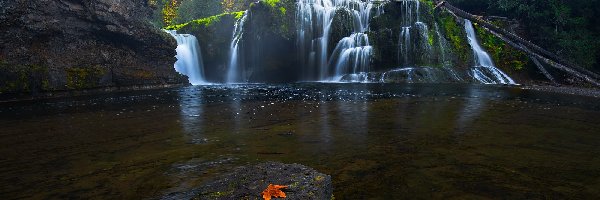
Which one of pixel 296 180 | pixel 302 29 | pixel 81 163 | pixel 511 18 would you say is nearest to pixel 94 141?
pixel 81 163

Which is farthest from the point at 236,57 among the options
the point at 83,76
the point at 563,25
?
the point at 563,25

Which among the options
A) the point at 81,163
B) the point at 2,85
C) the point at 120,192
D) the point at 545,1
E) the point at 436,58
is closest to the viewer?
the point at 120,192

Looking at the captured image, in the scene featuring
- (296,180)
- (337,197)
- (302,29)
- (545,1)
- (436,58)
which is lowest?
(337,197)

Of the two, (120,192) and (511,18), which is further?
(511,18)

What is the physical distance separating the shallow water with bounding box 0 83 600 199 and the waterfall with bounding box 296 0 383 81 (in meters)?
16.6

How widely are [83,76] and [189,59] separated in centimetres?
946

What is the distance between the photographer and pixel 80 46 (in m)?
18.4

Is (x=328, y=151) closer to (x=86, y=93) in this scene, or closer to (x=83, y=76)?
(x=86, y=93)

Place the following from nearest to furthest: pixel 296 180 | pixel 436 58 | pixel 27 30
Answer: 1. pixel 296 180
2. pixel 27 30
3. pixel 436 58

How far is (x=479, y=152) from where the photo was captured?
208 inches

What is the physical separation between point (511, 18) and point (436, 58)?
11.7 metres

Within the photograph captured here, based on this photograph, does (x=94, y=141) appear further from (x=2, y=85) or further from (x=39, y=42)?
(x=39, y=42)

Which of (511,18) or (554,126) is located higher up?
(511,18)

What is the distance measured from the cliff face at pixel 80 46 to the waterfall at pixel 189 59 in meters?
3.37
